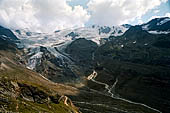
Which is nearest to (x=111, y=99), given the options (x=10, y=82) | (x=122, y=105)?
(x=122, y=105)

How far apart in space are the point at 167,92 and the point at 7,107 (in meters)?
161

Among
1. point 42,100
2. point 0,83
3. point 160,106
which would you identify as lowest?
point 160,106

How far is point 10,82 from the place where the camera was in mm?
67375

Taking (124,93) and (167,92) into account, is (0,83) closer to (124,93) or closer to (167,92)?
(124,93)

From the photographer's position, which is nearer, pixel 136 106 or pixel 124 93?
pixel 136 106

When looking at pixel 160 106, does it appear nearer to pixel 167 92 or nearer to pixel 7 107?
pixel 167 92

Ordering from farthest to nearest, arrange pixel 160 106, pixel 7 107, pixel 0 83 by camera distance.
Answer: pixel 160 106
pixel 0 83
pixel 7 107

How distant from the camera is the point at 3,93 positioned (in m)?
59.7

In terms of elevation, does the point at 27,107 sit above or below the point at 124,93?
above

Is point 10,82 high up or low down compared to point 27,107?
up

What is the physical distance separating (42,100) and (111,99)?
331ft

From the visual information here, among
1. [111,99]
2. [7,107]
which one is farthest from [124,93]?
[7,107]

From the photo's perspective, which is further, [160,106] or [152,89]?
[152,89]

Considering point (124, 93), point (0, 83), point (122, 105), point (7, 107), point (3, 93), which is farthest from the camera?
point (124, 93)
